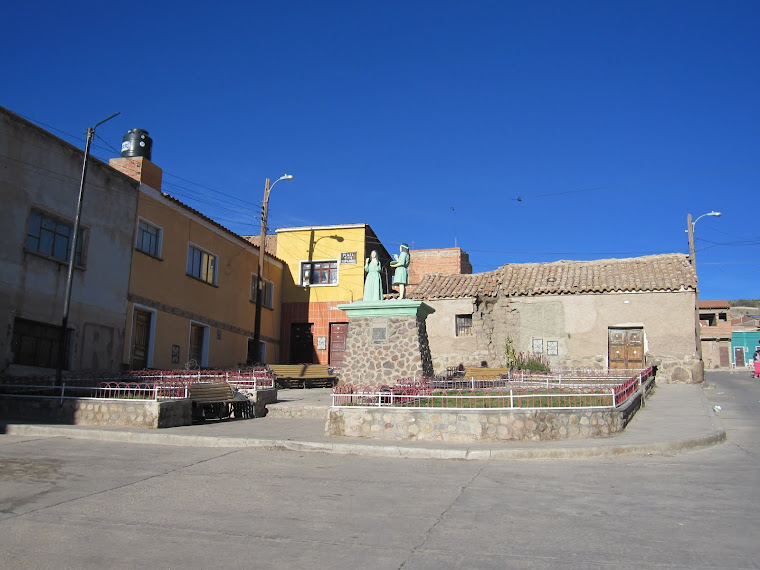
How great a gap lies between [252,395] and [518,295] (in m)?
13.3

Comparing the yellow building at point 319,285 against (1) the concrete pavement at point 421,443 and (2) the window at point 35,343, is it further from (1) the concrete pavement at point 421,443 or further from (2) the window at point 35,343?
(1) the concrete pavement at point 421,443

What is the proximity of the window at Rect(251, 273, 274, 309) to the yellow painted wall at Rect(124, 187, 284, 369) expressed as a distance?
0.28 meters

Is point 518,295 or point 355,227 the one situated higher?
point 355,227

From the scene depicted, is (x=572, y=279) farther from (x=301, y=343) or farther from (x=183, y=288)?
(x=183, y=288)

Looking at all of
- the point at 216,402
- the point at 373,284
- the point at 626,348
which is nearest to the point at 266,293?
the point at 373,284

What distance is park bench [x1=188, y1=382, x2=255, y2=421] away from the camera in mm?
13969

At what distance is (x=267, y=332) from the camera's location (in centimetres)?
2916

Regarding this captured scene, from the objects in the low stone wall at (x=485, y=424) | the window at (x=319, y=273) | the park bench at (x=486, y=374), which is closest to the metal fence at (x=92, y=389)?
the low stone wall at (x=485, y=424)

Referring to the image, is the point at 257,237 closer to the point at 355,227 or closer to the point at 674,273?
the point at 355,227

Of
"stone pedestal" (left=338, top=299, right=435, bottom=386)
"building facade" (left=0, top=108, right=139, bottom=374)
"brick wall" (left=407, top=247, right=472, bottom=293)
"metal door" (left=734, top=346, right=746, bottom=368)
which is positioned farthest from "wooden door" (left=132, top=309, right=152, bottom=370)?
"metal door" (left=734, top=346, right=746, bottom=368)

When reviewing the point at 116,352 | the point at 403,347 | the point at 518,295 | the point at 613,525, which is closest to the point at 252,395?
the point at 403,347

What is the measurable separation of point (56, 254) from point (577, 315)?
18.1m

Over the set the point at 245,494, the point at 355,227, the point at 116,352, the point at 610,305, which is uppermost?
the point at 355,227

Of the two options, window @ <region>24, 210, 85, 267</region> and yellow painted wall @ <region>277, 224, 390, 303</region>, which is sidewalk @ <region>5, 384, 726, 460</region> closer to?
window @ <region>24, 210, 85, 267</region>
